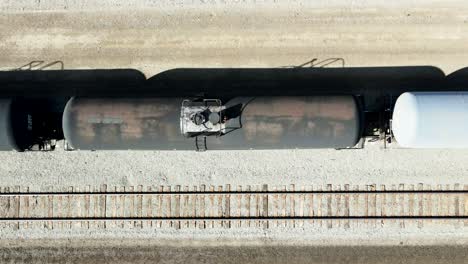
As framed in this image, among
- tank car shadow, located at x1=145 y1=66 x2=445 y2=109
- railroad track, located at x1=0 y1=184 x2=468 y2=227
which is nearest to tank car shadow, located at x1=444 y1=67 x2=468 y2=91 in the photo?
tank car shadow, located at x1=145 y1=66 x2=445 y2=109

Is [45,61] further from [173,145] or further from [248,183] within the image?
[248,183]

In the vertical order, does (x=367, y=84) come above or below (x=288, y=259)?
above

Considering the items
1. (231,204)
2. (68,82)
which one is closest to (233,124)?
(231,204)

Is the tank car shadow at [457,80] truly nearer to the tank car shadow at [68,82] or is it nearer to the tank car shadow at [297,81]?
the tank car shadow at [297,81]

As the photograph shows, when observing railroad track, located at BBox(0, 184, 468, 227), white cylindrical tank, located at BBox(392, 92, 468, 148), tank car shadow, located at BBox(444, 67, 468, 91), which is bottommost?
railroad track, located at BBox(0, 184, 468, 227)

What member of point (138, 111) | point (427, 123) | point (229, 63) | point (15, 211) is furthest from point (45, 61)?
point (427, 123)

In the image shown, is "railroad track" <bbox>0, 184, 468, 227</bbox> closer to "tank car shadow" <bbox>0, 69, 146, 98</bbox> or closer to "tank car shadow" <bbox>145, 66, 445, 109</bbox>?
"tank car shadow" <bbox>145, 66, 445, 109</bbox>
